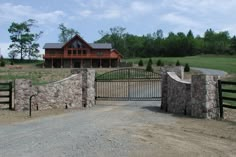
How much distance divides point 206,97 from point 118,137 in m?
5.25

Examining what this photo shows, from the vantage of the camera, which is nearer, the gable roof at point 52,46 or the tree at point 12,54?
the gable roof at point 52,46

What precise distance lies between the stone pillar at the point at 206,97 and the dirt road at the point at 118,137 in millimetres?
656

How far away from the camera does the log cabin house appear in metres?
78.9

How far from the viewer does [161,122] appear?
13.5m

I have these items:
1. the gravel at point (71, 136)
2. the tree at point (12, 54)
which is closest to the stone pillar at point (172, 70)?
the gravel at point (71, 136)

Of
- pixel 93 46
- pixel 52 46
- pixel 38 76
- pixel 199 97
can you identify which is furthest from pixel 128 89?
pixel 52 46

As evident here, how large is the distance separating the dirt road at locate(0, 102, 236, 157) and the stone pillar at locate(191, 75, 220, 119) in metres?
0.66

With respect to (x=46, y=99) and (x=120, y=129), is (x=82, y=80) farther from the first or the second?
(x=120, y=129)

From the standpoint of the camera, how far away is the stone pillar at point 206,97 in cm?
1440

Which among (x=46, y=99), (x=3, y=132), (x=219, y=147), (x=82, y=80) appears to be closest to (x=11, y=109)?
(x=46, y=99)

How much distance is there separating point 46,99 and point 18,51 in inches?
3642

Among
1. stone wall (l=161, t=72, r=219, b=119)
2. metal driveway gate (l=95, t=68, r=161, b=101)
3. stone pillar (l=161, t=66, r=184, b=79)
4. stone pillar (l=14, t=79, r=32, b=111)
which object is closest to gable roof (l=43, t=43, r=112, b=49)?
metal driveway gate (l=95, t=68, r=161, b=101)

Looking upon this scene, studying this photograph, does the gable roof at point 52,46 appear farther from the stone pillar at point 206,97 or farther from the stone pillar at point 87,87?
the stone pillar at point 206,97

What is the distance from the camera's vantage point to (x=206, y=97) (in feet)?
47.2
